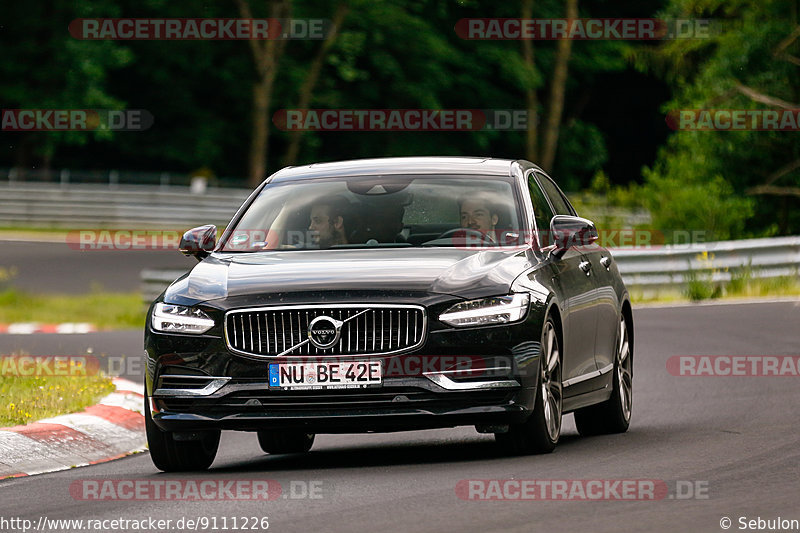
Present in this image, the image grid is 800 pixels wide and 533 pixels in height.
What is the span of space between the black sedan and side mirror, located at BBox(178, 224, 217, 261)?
1 centimetres

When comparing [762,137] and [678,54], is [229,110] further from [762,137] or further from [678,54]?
[762,137]

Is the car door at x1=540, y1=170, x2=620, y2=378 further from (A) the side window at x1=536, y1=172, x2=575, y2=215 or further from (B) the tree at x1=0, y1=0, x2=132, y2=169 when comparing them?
(B) the tree at x1=0, y1=0, x2=132, y2=169

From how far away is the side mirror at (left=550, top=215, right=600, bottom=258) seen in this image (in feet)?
34.8

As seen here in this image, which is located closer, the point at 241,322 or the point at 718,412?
the point at 241,322

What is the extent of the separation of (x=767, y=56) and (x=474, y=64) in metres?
22.9

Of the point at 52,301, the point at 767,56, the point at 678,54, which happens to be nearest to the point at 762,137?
the point at 767,56

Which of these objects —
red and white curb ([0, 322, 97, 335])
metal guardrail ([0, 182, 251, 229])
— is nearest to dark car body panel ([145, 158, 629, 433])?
red and white curb ([0, 322, 97, 335])

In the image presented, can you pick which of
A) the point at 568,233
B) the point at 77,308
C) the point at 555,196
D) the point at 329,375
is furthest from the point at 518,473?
the point at 77,308

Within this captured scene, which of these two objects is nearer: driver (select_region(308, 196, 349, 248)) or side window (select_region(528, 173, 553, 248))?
driver (select_region(308, 196, 349, 248))

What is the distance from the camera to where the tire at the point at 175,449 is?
10.0m

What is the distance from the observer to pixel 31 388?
1373 cm

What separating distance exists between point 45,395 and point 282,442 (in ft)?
8.82

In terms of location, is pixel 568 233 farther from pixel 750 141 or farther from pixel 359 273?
pixel 750 141

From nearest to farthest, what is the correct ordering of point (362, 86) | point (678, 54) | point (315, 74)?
point (678, 54) → point (315, 74) → point (362, 86)
